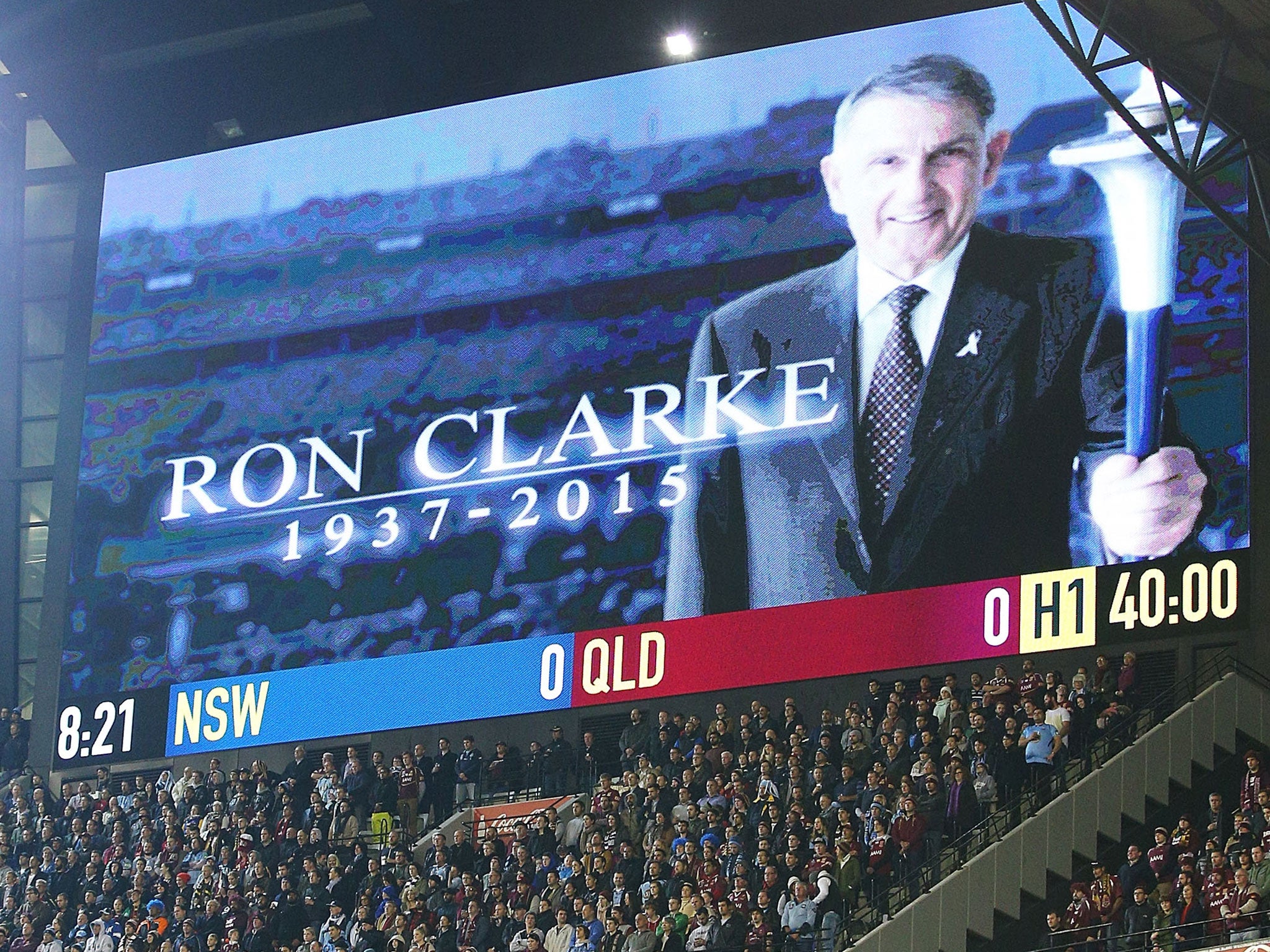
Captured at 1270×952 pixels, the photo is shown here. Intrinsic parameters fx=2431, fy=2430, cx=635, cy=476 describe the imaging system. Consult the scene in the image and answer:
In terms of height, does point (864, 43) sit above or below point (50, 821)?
above

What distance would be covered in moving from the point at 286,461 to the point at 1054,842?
1083 centimetres

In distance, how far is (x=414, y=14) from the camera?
2919 centimetres

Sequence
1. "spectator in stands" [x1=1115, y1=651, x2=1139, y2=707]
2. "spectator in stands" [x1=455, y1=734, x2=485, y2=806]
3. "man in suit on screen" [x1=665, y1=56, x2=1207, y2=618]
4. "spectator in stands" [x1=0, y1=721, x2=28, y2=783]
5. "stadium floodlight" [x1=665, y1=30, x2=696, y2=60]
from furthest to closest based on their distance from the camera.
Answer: "spectator in stands" [x1=0, y1=721, x2=28, y2=783]
"stadium floodlight" [x1=665, y1=30, x2=696, y2=60]
"spectator in stands" [x1=455, y1=734, x2=485, y2=806]
"man in suit on screen" [x1=665, y1=56, x2=1207, y2=618]
"spectator in stands" [x1=1115, y1=651, x2=1139, y2=707]

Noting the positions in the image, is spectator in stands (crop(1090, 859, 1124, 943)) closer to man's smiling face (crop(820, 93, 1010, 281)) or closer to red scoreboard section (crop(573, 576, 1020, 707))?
red scoreboard section (crop(573, 576, 1020, 707))

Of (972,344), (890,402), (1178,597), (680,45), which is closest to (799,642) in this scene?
(890,402)

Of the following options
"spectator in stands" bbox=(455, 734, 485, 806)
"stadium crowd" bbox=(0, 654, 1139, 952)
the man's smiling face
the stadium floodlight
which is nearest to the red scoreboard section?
"stadium crowd" bbox=(0, 654, 1139, 952)

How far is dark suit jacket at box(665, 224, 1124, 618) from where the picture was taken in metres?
23.7

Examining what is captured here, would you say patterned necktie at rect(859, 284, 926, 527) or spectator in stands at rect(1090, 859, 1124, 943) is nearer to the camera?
spectator in stands at rect(1090, 859, 1124, 943)

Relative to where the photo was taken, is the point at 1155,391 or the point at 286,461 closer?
the point at 1155,391

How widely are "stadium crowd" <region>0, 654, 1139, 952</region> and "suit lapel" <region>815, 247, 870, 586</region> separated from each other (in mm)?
1750

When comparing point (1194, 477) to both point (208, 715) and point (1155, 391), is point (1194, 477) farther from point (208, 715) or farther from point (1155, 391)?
point (208, 715)

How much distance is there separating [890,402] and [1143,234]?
118 inches

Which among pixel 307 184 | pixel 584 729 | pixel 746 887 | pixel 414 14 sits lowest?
pixel 746 887

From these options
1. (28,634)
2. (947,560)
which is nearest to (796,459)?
(947,560)
